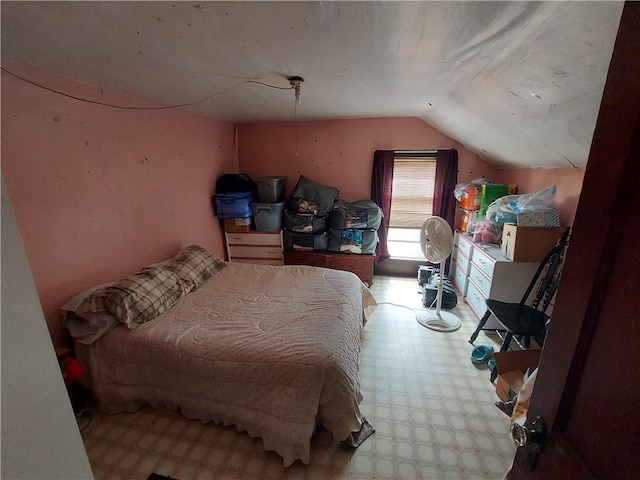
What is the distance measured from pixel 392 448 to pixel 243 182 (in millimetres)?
3114

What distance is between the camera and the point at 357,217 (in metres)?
3.46

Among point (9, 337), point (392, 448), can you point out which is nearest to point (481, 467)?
point (392, 448)

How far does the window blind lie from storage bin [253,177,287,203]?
5.09ft

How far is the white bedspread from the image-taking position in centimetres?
143

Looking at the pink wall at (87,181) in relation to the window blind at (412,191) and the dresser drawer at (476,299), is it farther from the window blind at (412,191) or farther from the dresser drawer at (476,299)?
the dresser drawer at (476,299)

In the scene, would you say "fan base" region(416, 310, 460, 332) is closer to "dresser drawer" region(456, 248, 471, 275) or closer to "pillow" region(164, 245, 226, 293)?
"dresser drawer" region(456, 248, 471, 275)

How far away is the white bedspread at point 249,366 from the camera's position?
143 cm

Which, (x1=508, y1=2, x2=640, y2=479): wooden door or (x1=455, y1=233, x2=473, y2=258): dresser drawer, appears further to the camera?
(x1=455, y1=233, x2=473, y2=258): dresser drawer

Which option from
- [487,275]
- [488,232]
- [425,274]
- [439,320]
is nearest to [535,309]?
[487,275]

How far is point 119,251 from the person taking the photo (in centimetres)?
213

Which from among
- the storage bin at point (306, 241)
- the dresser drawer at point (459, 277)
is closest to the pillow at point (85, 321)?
the storage bin at point (306, 241)

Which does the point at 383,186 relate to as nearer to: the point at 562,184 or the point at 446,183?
the point at 446,183

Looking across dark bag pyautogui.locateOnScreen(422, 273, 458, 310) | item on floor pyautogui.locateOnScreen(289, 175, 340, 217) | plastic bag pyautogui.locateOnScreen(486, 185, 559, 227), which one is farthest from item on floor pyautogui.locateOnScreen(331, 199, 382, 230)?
plastic bag pyautogui.locateOnScreen(486, 185, 559, 227)

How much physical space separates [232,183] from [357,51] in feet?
8.01
